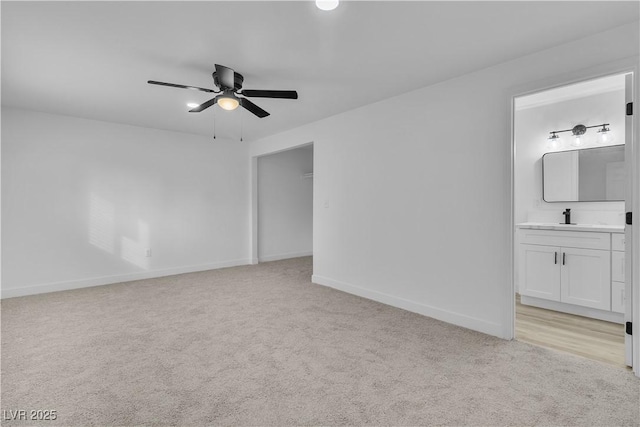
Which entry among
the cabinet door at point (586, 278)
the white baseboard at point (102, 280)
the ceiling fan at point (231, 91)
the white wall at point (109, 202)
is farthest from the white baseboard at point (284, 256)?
the cabinet door at point (586, 278)

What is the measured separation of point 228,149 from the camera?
607 centimetres

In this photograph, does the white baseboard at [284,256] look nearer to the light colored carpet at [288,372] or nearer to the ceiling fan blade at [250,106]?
the light colored carpet at [288,372]

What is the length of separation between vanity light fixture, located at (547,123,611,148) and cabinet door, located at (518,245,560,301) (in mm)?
1381

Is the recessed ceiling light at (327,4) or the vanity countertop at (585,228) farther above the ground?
the recessed ceiling light at (327,4)

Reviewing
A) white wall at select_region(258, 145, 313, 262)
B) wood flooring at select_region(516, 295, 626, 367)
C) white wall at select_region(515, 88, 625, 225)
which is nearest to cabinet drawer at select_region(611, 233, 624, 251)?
white wall at select_region(515, 88, 625, 225)

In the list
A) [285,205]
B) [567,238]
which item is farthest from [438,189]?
[285,205]

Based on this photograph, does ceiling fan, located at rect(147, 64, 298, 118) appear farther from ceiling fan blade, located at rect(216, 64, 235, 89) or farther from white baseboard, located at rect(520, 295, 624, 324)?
white baseboard, located at rect(520, 295, 624, 324)

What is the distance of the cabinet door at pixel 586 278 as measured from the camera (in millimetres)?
3172

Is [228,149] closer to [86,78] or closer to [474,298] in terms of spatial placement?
[86,78]

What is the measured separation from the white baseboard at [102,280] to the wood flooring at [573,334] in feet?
15.9

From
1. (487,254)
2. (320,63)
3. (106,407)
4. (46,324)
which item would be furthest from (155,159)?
(487,254)

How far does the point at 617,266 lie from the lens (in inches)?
122

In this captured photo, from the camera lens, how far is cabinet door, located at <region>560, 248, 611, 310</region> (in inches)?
125

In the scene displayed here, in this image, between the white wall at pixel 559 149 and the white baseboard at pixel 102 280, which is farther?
the white baseboard at pixel 102 280
